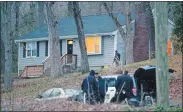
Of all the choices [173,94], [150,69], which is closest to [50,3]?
[173,94]

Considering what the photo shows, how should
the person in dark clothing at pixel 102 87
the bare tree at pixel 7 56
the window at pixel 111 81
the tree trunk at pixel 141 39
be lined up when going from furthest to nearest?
the tree trunk at pixel 141 39 < the bare tree at pixel 7 56 < the window at pixel 111 81 < the person in dark clothing at pixel 102 87

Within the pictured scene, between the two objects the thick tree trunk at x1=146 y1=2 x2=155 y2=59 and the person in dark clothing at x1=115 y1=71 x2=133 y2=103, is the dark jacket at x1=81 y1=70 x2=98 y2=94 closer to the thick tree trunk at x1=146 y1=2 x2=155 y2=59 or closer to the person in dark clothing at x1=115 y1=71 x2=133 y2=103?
the person in dark clothing at x1=115 y1=71 x2=133 y2=103

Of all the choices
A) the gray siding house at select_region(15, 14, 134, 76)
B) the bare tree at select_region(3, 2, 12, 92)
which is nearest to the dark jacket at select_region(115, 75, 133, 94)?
the bare tree at select_region(3, 2, 12, 92)

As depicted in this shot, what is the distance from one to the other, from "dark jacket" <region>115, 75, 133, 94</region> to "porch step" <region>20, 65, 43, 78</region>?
74.5 feet

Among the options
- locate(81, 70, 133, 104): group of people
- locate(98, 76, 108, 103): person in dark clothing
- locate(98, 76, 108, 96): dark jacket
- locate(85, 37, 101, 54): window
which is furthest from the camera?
locate(85, 37, 101, 54): window

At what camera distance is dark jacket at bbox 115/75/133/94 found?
15023 mm

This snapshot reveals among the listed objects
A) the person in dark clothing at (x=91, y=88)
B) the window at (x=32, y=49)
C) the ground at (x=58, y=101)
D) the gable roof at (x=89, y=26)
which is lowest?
the ground at (x=58, y=101)

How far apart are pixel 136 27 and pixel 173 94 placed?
17.5 m

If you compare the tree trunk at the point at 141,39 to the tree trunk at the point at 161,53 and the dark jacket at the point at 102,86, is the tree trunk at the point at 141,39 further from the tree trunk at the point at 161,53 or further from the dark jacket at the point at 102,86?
the tree trunk at the point at 161,53

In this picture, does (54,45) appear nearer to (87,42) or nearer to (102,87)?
(87,42)

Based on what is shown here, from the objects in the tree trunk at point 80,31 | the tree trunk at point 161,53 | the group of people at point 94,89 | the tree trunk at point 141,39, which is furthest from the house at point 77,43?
the tree trunk at point 161,53

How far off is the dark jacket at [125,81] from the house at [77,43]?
21.0 metres

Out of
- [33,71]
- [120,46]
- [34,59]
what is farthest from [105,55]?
[34,59]

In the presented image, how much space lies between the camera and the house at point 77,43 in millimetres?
36875
